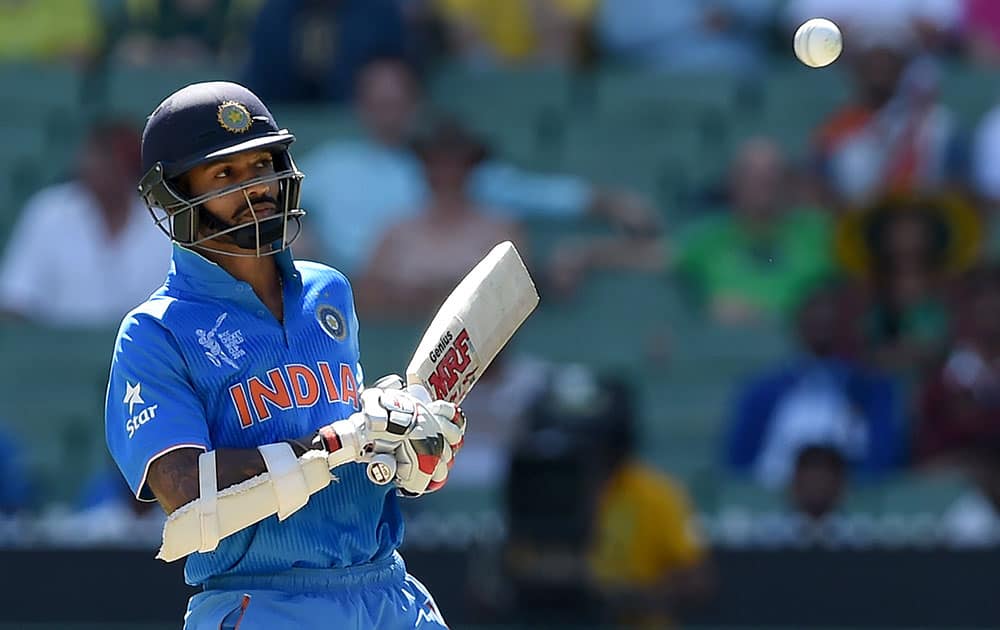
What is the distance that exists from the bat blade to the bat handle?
0.27m

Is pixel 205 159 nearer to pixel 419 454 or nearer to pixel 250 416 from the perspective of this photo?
pixel 250 416

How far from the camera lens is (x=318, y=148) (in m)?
8.68

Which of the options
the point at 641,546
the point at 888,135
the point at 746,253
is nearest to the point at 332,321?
the point at 641,546

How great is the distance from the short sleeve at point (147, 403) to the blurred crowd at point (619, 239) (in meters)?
3.72

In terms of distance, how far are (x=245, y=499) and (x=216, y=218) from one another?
52 centimetres

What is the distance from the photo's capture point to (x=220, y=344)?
3.23 meters

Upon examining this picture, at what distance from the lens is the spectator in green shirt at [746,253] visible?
7.98 m

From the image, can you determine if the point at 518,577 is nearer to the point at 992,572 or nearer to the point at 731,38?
the point at 992,572

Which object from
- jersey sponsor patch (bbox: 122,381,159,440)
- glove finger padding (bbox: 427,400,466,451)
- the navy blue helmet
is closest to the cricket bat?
glove finger padding (bbox: 427,400,466,451)

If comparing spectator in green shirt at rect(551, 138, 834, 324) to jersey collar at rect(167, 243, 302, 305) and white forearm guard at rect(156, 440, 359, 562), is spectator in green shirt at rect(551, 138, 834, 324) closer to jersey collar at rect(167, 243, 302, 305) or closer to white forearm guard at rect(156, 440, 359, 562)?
jersey collar at rect(167, 243, 302, 305)

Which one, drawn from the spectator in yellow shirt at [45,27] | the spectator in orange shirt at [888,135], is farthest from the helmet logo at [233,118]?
the spectator in yellow shirt at [45,27]

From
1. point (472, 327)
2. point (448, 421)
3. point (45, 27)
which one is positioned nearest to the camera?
point (448, 421)

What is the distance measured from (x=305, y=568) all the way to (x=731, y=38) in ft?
20.2

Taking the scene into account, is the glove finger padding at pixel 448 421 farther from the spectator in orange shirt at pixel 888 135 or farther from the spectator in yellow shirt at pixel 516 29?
the spectator in yellow shirt at pixel 516 29
